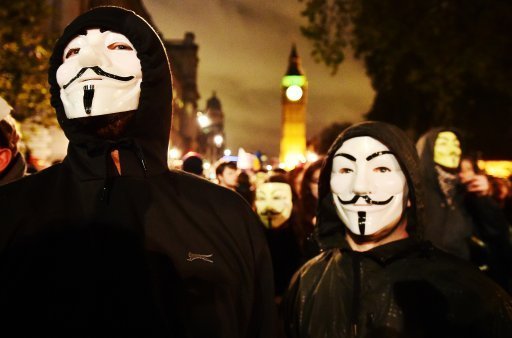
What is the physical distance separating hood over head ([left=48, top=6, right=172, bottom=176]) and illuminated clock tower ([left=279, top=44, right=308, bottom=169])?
48.0 meters

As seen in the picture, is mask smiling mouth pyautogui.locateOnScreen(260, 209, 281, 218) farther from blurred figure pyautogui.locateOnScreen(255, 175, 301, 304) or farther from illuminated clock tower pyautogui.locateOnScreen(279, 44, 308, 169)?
illuminated clock tower pyautogui.locateOnScreen(279, 44, 308, 169)

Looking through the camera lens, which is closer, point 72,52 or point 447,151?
point 72,52

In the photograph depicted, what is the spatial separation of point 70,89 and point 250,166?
13301 mm

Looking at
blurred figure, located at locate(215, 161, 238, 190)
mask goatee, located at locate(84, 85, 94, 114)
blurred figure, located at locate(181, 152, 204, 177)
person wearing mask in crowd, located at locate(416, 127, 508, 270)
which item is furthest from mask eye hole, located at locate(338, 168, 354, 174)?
blurred figure, located at locate(215, 161, 238, 190)

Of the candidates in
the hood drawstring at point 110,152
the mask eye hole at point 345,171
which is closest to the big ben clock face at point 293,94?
the mask eye hole at point 345,171

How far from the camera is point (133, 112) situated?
2285 mm

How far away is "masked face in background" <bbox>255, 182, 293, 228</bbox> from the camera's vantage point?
6164mm

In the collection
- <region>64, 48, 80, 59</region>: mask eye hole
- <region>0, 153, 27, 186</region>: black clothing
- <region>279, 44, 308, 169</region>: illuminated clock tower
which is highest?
<region>279, 44, 308, 169</region>: illuminated clock tower

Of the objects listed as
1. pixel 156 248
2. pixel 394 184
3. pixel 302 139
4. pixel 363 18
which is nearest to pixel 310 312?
pixel 394 184

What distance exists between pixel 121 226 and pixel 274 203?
4.14 m

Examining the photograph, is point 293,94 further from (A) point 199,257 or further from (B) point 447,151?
(A) point 199,257

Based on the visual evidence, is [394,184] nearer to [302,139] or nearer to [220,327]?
[220,327]

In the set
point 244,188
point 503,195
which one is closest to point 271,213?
point 244,188

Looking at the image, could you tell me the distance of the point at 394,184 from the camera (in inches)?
118
